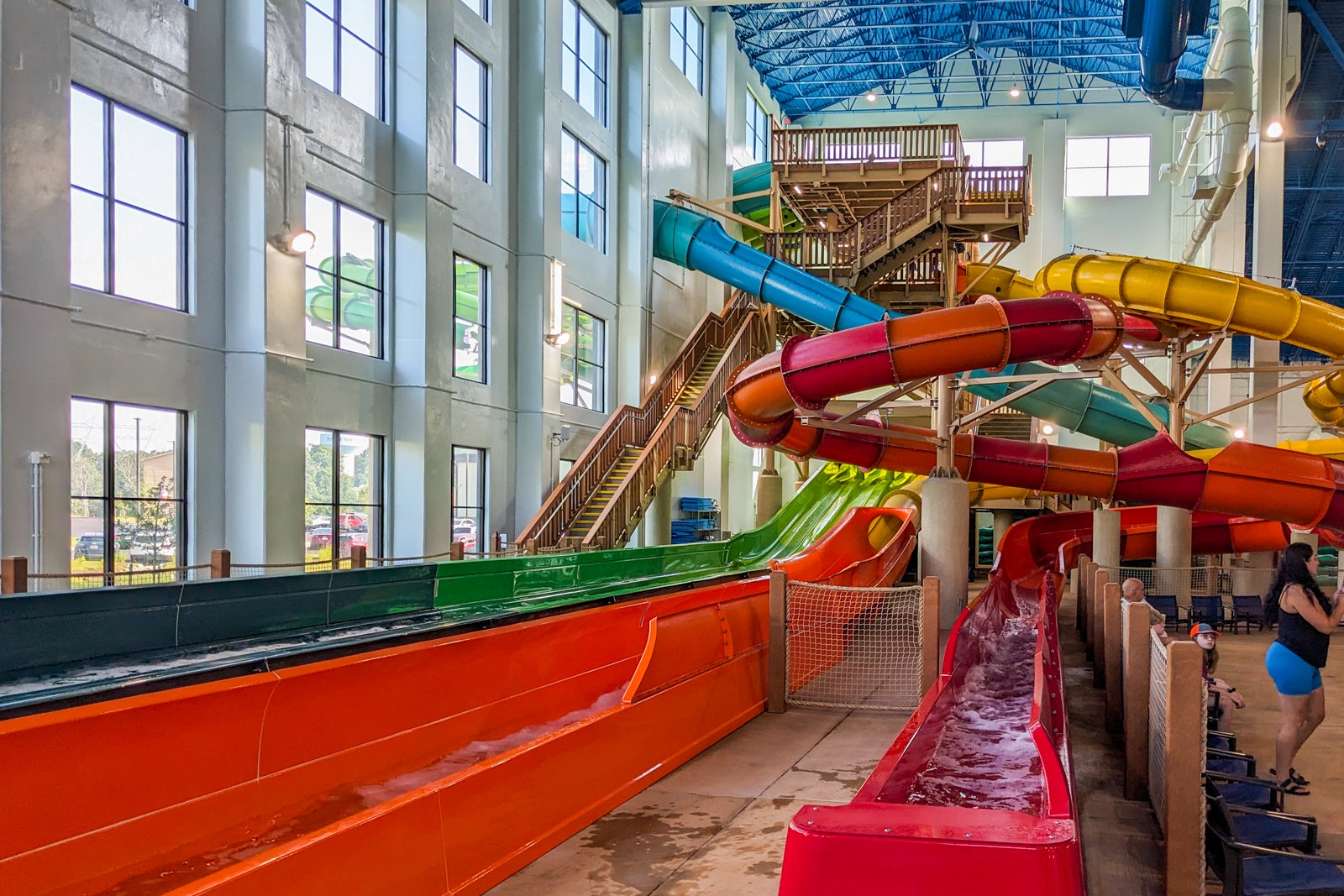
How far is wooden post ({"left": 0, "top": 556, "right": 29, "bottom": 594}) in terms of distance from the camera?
7742 mm

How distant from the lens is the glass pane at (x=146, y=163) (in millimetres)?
11414

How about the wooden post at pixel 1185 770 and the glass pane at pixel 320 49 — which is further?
the glass pane at pixel 320 49

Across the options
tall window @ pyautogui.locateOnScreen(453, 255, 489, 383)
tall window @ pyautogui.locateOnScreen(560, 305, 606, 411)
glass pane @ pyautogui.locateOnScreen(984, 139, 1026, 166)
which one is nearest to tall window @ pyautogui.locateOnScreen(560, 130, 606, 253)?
tall window @ pyautogui.locateOnScreen(560, 305, 606, 411)

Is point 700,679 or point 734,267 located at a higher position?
point 734,267

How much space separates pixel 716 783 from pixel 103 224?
28.4ft

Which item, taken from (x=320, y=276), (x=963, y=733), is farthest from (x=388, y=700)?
(x=320, y=276)

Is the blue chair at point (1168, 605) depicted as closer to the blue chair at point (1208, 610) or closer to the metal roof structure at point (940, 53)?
the blue chair at point (1208, 610)

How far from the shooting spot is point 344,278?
15.3 metres

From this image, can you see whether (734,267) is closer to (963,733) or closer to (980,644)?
(980,644)

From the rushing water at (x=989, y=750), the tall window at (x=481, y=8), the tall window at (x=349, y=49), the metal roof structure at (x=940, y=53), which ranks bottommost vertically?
the rushing water at (x=989, y=750)

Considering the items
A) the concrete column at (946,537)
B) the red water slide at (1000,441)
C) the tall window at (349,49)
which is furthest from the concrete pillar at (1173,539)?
the tall window at (349,49)

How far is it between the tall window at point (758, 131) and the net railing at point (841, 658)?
80.2 feet

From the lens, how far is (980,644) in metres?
10.5

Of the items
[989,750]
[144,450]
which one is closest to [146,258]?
[144,450]
